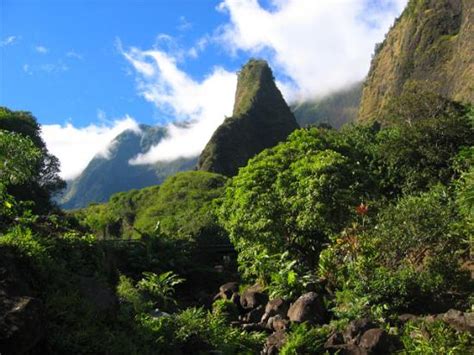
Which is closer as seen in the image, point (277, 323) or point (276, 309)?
point (277, 323)

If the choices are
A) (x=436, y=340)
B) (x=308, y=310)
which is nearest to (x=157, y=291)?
(x=308, y=310)

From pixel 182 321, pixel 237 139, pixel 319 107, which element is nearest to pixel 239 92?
pixel 237 139

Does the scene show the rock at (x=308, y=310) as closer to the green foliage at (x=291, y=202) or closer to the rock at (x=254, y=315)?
the rock at (x=254, y=315)

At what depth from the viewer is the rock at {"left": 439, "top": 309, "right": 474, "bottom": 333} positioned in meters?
11.2

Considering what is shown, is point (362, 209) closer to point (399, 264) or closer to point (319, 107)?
point (399, 264)

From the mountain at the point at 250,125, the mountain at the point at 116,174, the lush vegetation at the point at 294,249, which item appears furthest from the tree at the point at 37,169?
the mountain at the point at 116,174

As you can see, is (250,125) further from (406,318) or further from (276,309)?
(406,318)

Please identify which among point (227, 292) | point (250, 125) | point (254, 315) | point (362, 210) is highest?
point (250, 125)

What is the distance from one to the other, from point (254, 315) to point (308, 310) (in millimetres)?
2103

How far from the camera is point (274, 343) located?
12648 millimetres

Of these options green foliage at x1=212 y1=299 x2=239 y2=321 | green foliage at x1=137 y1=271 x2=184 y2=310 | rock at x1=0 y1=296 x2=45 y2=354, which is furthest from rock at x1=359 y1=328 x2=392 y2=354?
rock at x1=0 y1=296 x2=45 y2=354

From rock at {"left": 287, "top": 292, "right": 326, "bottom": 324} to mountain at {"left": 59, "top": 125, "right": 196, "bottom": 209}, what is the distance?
475 ft

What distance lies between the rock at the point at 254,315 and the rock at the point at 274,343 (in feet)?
8.42

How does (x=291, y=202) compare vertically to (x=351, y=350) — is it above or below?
above
